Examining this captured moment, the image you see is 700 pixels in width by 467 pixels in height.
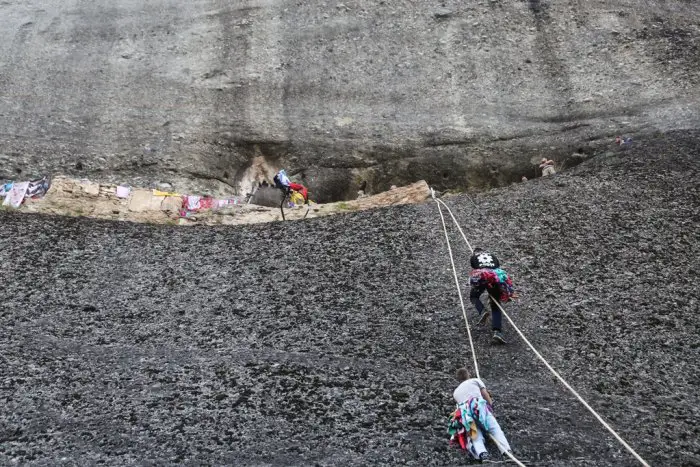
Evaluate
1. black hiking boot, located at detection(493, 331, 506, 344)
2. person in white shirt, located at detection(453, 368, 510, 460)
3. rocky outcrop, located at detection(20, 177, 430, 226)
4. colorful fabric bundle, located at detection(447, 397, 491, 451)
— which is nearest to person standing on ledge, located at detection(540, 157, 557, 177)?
rocky outcrop, located at detection(20, 177, 430, 226)

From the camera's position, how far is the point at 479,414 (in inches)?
307

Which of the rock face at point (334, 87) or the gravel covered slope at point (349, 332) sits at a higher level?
the gravel covered slope at point (349, 332)

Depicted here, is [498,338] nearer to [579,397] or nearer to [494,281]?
[494,281]

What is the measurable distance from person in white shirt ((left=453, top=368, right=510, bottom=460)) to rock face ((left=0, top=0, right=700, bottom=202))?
11.4 metres

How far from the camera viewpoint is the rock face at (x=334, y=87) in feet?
62.8

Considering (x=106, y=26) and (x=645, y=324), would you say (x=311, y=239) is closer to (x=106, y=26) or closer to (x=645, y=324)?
(x=645, y=324)

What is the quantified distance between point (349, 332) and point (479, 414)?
331cm

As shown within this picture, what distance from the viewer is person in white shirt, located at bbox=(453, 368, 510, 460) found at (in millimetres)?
7582

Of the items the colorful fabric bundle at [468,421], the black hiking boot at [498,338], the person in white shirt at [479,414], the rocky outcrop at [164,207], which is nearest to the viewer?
the person in white shirt at [479,414]

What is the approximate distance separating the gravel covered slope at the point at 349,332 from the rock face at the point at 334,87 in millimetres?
3771

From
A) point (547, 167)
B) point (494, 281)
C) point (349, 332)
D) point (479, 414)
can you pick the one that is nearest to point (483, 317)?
point (494, 281)

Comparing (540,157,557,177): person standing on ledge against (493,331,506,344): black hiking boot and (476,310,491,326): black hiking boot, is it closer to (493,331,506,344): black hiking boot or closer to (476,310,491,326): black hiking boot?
(476,310,491,326): black hiking boot

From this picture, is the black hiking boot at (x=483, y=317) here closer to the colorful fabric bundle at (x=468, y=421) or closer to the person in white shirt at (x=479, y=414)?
the person in white shirt at (x=479, y=414)

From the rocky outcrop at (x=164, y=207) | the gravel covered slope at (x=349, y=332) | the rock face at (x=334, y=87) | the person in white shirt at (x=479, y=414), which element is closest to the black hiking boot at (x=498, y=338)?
the gravel covered slope at (x=349, y=332)
